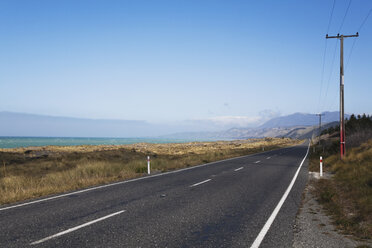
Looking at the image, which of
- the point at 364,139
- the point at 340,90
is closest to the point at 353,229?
the point at 340,90

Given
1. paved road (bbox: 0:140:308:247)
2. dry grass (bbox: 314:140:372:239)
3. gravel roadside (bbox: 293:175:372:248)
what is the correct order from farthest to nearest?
dry grass (bbox: 314:140:372:239) → paved road (bbox: 0:140:308:247) → gravel roadside (bbox: 293:175:372:248)

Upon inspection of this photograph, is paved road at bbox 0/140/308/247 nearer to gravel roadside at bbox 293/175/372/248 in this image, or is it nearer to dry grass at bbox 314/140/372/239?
gravel roadside at bbox 293/175/372/248

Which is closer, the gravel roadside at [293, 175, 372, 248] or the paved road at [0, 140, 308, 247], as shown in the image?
the gravel roadside at [293, 175, 372, 248]

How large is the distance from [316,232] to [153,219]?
12.1ft

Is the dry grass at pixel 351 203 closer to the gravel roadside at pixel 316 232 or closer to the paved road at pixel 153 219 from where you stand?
the gravel roadside at pixel 316 232

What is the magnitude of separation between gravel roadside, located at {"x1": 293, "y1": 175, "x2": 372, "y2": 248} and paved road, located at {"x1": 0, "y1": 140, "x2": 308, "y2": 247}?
0.21 m

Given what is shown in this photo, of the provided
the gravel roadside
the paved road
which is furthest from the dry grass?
the paved road

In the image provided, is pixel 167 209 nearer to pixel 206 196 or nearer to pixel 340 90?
pixel 206 196

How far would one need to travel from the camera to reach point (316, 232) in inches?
229

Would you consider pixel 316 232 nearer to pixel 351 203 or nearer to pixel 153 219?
pixel 351 203

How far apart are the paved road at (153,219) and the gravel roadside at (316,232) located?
0.21 meters

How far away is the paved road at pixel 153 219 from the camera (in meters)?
5.25

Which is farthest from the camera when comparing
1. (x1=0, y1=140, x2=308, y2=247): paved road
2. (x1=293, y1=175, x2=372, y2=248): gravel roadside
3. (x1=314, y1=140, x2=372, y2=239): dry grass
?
(x1=314, y1=140, x2=372, y2=239): dry grass

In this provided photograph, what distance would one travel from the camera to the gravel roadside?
16.8ft
